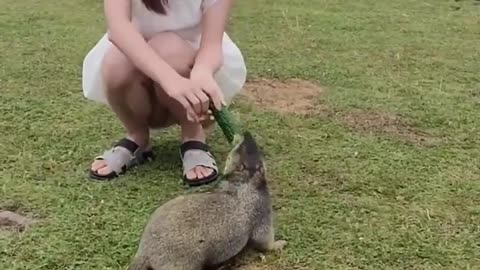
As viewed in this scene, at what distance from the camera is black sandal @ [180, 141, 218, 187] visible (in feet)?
6.84

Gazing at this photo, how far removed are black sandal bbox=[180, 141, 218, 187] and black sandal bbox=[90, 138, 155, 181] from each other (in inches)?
4.3

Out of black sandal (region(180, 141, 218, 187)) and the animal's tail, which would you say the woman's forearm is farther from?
the animal's tail

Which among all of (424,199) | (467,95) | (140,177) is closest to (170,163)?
(140,177)

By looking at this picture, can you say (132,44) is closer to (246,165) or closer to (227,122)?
(227,122)

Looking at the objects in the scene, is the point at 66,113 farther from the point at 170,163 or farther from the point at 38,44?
the point at 38,44

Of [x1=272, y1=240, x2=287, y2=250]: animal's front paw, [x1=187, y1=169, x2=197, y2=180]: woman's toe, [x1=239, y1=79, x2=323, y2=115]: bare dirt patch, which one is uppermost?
[x1=272, y1=240, x2=287, y2=250]: animal's front paw

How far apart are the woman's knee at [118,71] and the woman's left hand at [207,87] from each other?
22 cm

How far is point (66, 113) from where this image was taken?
2615 millimetres

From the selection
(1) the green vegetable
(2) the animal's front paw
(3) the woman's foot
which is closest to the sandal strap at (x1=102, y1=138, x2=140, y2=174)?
(3) the woman's foot

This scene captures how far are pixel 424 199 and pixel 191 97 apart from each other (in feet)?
2.00

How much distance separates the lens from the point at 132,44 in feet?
6.41

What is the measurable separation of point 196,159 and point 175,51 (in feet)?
0.89

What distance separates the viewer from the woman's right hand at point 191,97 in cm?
179

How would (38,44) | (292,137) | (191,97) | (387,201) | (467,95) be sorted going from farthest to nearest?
(38,44) → (467,95) → (292,137) → (387,201) → (191,97)
